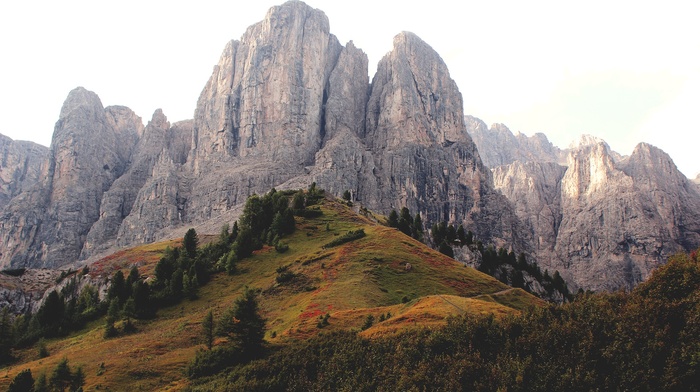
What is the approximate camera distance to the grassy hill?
2367 inches

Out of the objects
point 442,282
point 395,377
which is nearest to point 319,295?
point 442,282

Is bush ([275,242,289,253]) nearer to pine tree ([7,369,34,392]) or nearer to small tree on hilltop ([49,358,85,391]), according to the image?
small tree on hilltop ([49,358,85,391])

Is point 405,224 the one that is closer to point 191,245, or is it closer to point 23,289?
point 191,245

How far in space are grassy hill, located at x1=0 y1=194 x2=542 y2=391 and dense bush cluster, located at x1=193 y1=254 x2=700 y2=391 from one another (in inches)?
235

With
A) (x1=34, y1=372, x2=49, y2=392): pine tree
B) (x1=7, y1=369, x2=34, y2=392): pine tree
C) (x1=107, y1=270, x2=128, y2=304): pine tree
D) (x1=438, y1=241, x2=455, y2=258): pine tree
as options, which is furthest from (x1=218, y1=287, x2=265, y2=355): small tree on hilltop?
(x1=438, y1=241, x2=455, y2=258): pine tree

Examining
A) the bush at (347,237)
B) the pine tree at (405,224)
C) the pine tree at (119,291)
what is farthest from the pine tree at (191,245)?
the pine tree at (405,224)

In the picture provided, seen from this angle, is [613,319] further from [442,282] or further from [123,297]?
[123,297]

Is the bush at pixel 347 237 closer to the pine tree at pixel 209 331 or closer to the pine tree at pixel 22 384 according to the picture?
the pine tree at pixel 209 331

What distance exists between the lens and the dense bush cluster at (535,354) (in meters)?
38.6

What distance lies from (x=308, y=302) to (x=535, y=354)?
37606 mm

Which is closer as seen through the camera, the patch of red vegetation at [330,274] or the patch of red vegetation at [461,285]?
the patch of red vegetation at [461,285]

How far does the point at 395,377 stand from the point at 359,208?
112889 millimetres

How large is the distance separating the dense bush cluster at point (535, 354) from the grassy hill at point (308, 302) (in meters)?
5.98

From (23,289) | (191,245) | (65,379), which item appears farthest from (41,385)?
(23,289)
